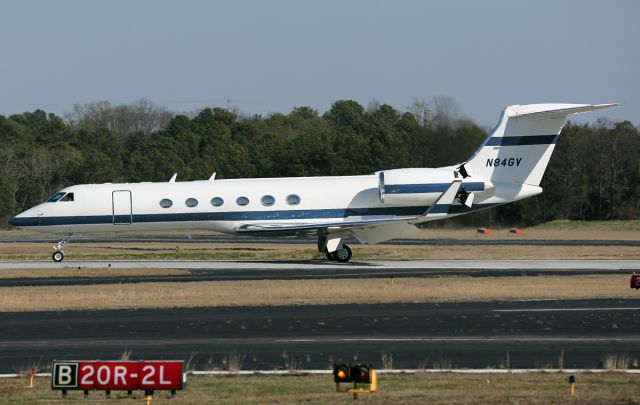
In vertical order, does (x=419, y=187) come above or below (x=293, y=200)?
above

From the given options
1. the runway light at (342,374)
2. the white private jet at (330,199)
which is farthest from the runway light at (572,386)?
the white private jet at (330,199)

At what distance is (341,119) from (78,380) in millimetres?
96035

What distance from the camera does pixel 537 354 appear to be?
1722 cm

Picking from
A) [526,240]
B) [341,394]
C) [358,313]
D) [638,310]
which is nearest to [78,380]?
[341,394]

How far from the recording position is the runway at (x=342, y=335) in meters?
17.0

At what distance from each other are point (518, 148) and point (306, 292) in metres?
14.7

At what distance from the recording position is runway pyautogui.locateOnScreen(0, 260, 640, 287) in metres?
30.9

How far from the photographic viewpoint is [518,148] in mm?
38250

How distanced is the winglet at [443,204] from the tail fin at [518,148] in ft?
8.23

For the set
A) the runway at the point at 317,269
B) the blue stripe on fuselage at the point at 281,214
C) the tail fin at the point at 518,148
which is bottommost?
the runway at the point at 317,269

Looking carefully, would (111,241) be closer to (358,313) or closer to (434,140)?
(434,140)

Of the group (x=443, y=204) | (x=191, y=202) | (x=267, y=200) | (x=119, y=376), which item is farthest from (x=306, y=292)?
(x=119, y=376)

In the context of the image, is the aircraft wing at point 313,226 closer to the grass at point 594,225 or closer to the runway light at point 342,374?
the runway light at point 342,374

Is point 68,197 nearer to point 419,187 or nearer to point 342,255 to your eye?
point 342,255
